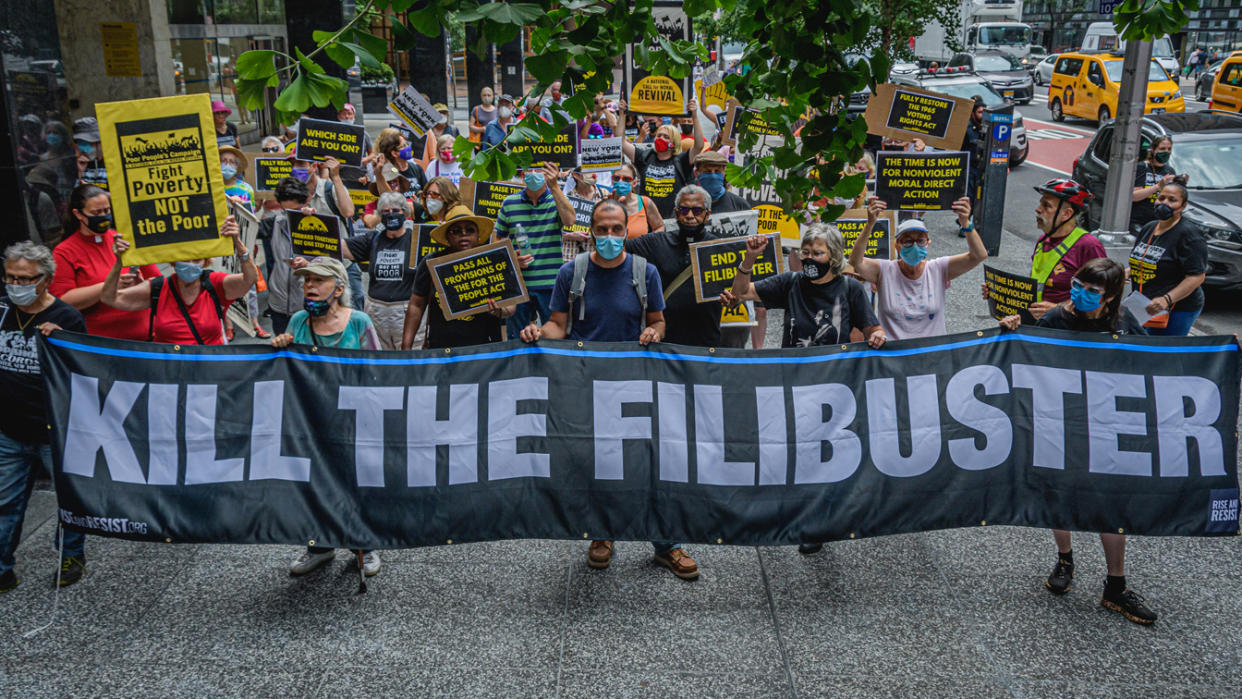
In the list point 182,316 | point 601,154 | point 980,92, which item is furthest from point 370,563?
point 980,92

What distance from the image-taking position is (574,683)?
14.9 feet

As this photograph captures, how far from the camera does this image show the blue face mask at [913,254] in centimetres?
622

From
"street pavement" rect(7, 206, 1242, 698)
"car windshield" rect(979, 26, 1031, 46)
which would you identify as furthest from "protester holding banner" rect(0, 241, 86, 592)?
"car windshield" rect(979, 26, 1031, 46)

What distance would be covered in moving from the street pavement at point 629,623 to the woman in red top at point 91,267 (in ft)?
4.04

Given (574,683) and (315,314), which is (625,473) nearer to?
(574,683)

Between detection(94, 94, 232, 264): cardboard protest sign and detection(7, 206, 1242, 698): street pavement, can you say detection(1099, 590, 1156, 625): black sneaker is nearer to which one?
detection(7, 206, 1242, 698): street pavement

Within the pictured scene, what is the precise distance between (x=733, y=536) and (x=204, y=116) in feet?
11.6

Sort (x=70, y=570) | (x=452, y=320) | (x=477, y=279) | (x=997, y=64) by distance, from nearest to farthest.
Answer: (x=70, y=570) → (x=477, y=279) → (x=452, y=320) → (x=997, y=64)

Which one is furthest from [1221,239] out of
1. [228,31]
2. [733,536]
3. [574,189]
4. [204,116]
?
[228,31]

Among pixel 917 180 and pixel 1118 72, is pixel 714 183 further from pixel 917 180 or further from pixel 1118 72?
pixel 1118 72

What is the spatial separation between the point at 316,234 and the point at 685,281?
3050 mm

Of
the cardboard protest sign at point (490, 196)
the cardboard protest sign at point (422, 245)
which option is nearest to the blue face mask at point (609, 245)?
the cardboard protest sign at point (422, 245)

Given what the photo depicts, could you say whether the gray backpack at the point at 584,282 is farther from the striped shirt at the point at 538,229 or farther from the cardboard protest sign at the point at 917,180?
the cardboard protest sign at the point at 917,180

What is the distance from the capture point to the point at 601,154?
9.92m
